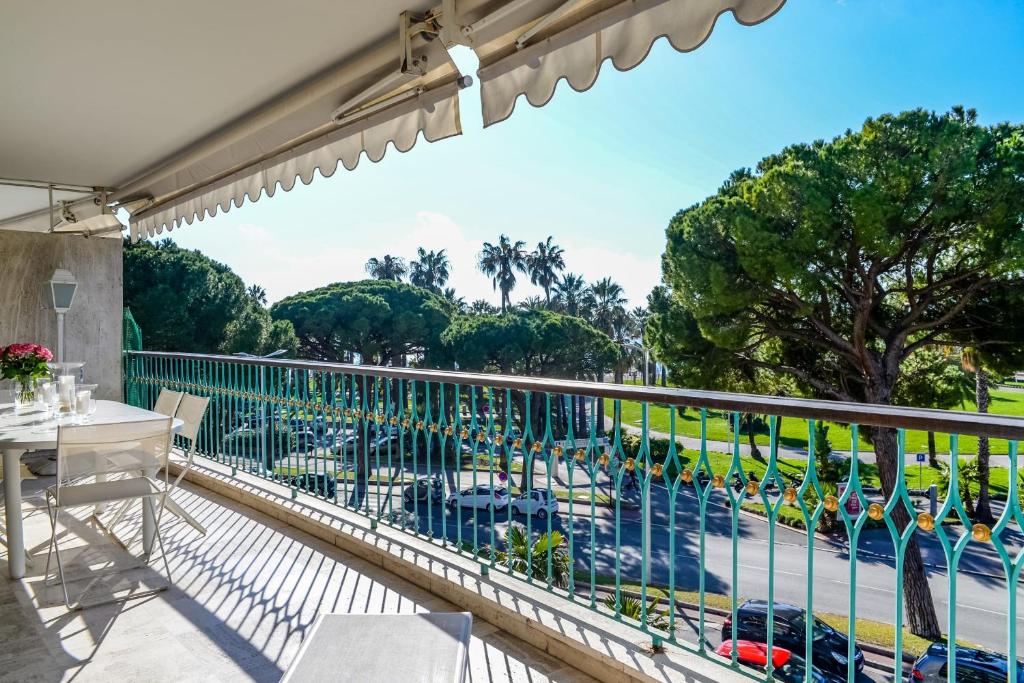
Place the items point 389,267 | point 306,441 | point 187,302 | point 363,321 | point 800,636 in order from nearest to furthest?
point 306,441 < point 800,636 < point 187,302 < point 363,321 < point 389,267

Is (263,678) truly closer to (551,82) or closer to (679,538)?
(551,82)

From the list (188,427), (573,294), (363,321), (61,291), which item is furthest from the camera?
(573,294)

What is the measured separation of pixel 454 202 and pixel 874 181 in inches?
2105

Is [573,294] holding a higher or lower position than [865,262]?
higher

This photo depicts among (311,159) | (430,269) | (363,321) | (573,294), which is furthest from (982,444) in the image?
(430,269)

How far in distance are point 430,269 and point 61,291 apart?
→ 55.7 m

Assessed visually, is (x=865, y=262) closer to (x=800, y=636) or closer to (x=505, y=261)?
(x=800, y=636)

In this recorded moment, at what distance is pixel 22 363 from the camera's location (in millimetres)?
3883

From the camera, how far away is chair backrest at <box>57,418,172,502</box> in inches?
116

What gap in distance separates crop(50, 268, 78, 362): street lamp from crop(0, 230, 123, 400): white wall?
0.17 meters

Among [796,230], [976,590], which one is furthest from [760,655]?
[976,590]

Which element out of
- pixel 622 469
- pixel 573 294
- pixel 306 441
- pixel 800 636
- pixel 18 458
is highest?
pixel 573 294

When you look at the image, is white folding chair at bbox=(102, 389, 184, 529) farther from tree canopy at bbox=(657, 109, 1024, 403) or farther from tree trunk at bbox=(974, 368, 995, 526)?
tree trunk at bbox=(974, 368, 995, 526)

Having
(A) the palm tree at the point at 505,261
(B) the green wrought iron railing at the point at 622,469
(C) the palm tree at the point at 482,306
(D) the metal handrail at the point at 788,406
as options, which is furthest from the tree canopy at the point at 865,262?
(A) the palm tree at the point at 505,261
